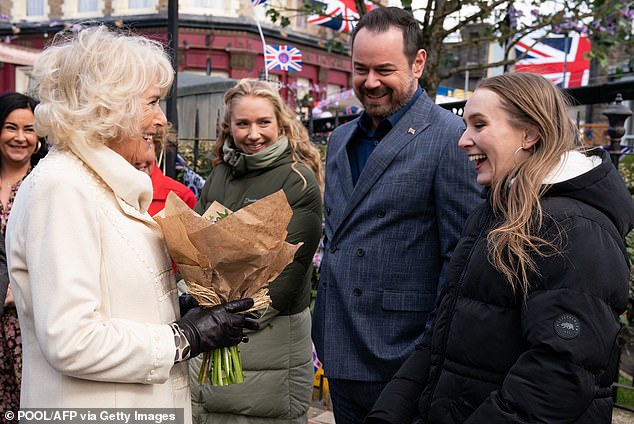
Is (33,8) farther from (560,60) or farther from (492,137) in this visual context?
(492,137)

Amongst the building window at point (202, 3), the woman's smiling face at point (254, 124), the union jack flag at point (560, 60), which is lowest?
the woman's smiling face at point (254, 124)

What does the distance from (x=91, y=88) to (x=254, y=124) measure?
1.70 meters

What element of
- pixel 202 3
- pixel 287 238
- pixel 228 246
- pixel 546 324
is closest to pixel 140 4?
pixel 202 3

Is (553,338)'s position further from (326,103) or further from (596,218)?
(326,103)

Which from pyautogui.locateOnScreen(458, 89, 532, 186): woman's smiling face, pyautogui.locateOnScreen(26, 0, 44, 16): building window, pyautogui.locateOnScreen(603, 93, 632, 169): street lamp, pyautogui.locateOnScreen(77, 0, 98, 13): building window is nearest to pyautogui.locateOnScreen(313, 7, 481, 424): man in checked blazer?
pyautogui.locateOnScreen(458, 89, 532, 186): woman's smiling face

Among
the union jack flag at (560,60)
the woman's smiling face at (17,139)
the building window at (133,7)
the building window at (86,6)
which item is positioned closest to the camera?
the woman's smiling face at (17,139)

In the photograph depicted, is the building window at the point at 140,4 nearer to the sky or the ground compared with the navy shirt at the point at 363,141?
nearer to the sky

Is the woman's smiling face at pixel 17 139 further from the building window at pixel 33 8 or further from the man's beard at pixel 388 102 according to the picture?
the building window at pixel 33 8

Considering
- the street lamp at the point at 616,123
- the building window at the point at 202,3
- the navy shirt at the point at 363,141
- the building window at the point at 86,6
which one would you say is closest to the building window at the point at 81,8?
the building window at the point at 86,6

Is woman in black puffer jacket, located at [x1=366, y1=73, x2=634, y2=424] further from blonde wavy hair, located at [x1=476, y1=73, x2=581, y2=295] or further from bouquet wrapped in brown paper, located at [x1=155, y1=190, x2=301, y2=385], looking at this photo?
bouquet wrapped in brown paper, located at [x1=155, y1=190, x2=301, y2=385]

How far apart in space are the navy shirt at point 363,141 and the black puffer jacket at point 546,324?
0.88 m

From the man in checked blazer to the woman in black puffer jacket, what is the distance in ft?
1.44

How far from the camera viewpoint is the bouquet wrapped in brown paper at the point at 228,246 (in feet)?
6.74

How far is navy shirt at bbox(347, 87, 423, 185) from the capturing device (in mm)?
2934
